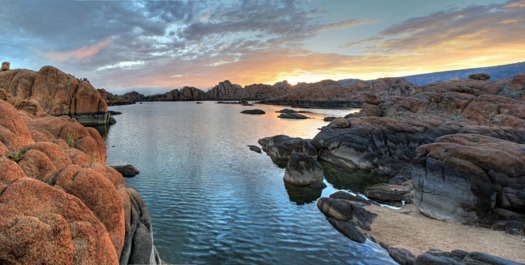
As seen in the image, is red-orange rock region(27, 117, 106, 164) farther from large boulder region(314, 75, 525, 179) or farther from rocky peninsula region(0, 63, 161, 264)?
large boulder region(314, 75, 525, 179)

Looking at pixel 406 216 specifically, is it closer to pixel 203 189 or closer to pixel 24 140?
pixel 203 189

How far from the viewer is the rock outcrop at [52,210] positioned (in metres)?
5.80

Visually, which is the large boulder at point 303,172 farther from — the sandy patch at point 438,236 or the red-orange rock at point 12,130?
the red-orange rock at point 12,130

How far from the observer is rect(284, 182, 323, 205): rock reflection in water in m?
27.6

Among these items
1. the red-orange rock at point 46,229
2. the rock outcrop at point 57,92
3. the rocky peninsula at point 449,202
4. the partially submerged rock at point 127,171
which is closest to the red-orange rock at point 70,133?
the partially submerged rock at point 127,171

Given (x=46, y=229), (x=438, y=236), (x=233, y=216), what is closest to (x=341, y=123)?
(x=438, y=236)

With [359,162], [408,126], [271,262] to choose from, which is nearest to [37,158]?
[271,262]

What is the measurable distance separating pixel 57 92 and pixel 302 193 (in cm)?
8326

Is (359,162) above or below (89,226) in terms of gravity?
below

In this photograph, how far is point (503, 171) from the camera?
21.8m

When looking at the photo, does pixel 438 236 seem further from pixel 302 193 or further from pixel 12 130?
pixel 12 130

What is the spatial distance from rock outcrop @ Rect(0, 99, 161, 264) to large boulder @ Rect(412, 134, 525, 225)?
2420cm

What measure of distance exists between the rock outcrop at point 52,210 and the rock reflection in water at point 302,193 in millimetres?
18818

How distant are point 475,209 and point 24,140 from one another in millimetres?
31062
